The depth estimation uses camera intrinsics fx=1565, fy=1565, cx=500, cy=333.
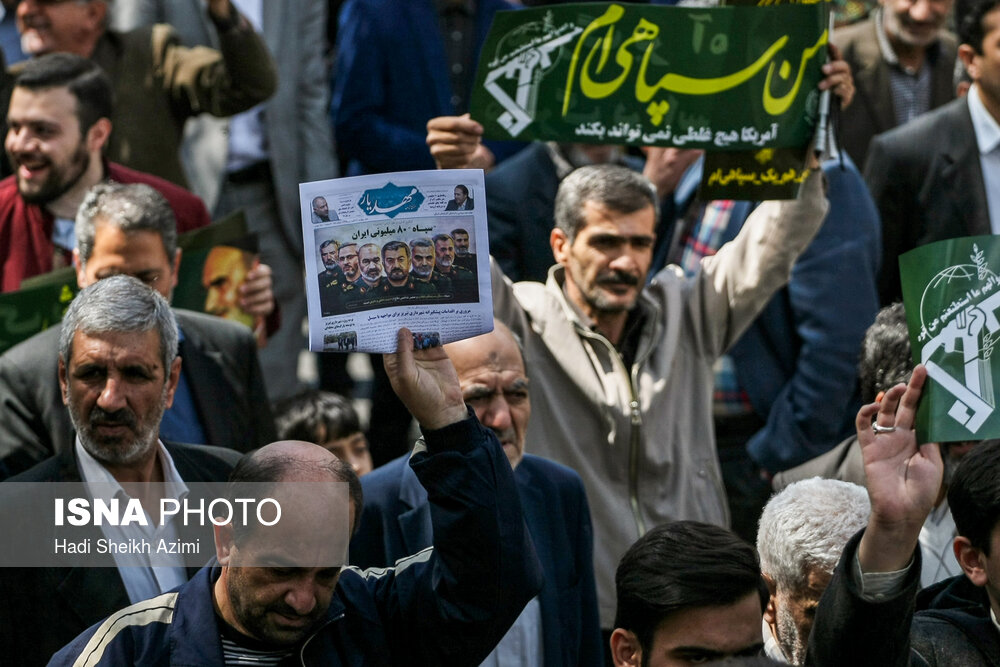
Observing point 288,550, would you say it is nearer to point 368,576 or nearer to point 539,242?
point 368,576

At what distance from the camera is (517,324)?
545 centimetres

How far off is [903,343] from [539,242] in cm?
201

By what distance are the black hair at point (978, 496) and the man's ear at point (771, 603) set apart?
492 millimetres

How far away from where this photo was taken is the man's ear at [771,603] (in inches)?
155

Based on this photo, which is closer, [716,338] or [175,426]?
[175,426]

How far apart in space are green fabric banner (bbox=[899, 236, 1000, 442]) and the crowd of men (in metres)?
0.13

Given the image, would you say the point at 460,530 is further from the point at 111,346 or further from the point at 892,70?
the point at 892,70

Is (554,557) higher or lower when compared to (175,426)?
lower

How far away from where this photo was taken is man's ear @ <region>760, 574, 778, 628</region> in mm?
3943

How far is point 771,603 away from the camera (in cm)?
397

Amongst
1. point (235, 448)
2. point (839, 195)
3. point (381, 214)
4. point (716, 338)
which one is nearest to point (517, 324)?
point (716, 338)

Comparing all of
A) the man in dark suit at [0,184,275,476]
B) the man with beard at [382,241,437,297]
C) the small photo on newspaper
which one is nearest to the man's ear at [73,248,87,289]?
the man in dark suit at [0,184,275,476]

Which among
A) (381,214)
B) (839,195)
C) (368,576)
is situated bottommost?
(368,576)

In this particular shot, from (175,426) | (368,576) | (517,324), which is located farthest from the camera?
(517,324)
